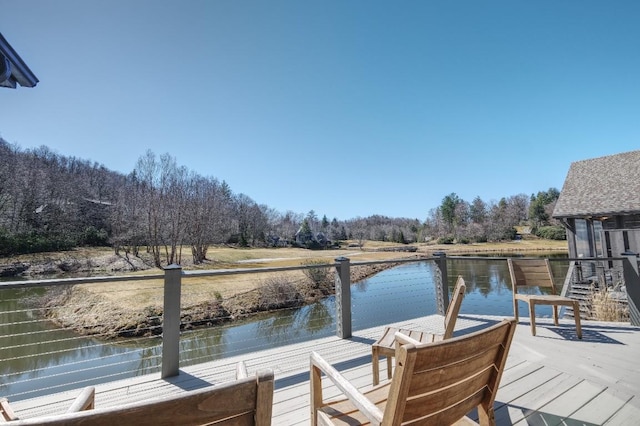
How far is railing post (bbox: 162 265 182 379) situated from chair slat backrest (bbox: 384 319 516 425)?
2.22 metres

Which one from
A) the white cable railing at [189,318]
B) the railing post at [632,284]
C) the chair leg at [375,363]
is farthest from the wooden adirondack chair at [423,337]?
the railing post at [632,284]

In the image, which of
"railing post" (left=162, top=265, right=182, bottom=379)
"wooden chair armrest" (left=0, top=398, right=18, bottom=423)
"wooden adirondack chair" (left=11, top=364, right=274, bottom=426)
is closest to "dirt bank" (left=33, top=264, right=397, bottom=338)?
"railing post" (left=162, top=265, right=182, bottom=379)

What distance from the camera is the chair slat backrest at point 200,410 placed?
22.7 inches

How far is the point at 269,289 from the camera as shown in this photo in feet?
38.5

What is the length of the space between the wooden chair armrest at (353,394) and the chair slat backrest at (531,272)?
3594 mm

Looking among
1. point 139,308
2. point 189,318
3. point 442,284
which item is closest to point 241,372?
point 442,284

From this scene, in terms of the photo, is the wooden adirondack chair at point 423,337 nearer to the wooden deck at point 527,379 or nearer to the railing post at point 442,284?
the wooden deck at point 527,379

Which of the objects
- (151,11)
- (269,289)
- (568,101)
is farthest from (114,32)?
(568,101)

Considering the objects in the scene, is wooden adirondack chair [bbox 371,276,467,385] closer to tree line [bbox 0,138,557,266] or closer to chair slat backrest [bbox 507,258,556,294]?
chair slat backrest [bbox 507,258,556,294]

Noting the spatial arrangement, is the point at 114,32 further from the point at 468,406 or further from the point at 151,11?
the point at 468,406

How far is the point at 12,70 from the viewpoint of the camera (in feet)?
9.44

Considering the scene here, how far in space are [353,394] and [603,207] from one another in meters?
13.0

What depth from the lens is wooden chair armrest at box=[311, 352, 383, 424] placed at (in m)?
1.09

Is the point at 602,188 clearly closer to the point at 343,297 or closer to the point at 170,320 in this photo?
the point at 343,297
